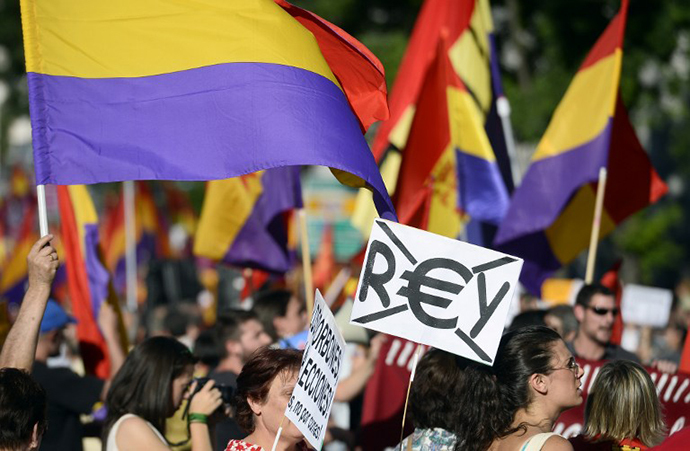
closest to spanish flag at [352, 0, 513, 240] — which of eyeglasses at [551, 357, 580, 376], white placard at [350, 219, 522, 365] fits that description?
white placard at [350, 219, 522, 365]

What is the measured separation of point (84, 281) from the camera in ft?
24.5

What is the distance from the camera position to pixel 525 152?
23125mm

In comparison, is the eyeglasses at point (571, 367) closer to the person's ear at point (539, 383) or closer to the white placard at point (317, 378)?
the person's ear at point (539, 383)

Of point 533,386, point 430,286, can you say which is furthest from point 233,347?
point 533,386

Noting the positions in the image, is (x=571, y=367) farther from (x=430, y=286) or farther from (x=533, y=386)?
(x=430, y=286)

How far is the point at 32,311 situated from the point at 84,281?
2.93 m

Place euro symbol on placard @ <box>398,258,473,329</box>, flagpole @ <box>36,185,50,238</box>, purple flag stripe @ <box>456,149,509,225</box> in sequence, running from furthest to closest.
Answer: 1. purple flag stripe @ <box>456,149,509,225</box>
2. flagpole @ <box>36,185,50,238</box>
3. euro symbol on placard @ <box>398,258,473,329</box>

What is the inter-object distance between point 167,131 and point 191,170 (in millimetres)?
244

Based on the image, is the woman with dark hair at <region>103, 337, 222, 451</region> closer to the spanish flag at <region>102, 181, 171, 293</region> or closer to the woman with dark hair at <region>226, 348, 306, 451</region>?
the woman with dark hair at <region>226, 348, 306, 451</region>

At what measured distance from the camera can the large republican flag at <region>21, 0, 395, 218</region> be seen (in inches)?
190

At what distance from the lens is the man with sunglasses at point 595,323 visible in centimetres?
673

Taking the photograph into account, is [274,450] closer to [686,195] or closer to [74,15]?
[74,15]

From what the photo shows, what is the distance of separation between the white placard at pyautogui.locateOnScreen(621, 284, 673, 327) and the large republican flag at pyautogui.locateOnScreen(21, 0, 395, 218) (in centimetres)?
780

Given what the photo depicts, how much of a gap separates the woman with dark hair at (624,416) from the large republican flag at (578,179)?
12.5ft
